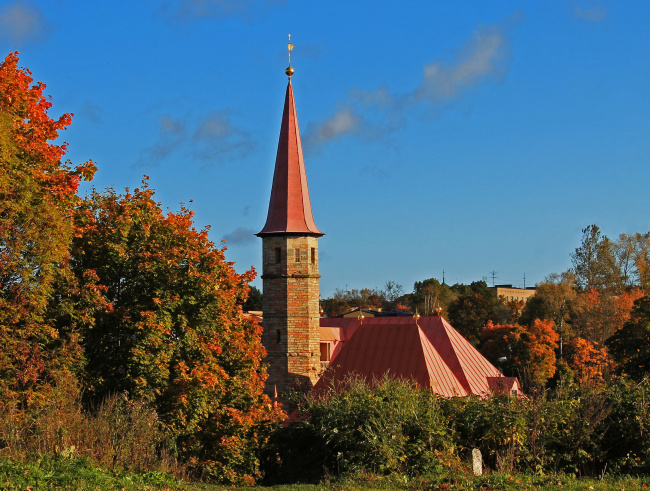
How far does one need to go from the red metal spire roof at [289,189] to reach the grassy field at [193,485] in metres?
17.9

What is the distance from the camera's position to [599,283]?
7069 centimetres

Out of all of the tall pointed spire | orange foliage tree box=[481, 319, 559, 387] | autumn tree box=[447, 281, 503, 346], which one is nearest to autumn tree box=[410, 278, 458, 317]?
autumn tree box=[447, 281, 503, 346]

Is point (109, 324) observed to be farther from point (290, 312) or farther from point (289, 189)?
point (289, 189)

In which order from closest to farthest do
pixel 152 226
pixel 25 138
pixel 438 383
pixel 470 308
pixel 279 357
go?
1. pixel 25 138
2. pixel 152 226
3. pixel 438 383
4. pixel 279 357
5. pixel 470 308

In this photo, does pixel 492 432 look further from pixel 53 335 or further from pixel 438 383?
pixel 438 383

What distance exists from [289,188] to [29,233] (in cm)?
1714

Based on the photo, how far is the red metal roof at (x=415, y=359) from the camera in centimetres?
2725

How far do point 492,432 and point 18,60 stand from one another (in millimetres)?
11060

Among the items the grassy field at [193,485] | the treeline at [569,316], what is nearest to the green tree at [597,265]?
the treeline at [569,316]

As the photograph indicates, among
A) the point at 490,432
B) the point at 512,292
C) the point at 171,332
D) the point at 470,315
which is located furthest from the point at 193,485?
the point at 512,292

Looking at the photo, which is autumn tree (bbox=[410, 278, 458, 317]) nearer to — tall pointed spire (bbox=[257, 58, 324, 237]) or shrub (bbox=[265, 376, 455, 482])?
tall pointed spire (bbox=[257, 58, 324, 237])

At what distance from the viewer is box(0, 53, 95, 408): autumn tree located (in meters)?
14.0

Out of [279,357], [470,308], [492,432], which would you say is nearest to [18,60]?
[492,432]

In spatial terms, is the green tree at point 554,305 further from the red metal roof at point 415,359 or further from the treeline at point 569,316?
the red metal roof at point 415,359
